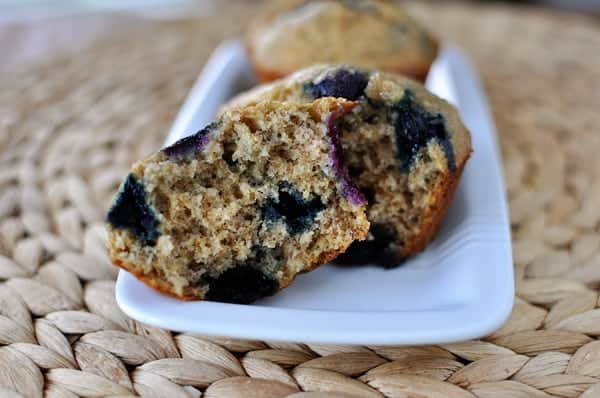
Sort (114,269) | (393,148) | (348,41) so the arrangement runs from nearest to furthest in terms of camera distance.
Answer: (393,148) < (114,269) < (348,41)

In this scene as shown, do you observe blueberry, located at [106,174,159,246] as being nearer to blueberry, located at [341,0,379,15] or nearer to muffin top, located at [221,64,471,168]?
muffin top, located at [221,64,471,168]

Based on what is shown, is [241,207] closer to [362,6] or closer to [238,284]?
[238,284]

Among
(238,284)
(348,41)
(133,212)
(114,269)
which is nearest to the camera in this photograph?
(133,212)

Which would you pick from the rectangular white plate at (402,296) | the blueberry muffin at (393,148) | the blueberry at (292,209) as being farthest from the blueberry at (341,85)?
the rectangular white plate at (402,296)

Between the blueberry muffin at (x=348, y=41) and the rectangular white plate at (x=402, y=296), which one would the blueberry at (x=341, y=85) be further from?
the blueberry muffin at (x=348, y=41)

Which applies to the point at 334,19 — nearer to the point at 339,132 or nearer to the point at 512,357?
the point at 339,132

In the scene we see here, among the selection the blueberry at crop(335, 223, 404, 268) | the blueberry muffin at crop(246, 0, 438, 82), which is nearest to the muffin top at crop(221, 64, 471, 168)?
the blueberry at crop(335, 223, 404, 268)

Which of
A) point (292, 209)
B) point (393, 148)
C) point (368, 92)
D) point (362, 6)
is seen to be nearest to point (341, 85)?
point (368, 92)
